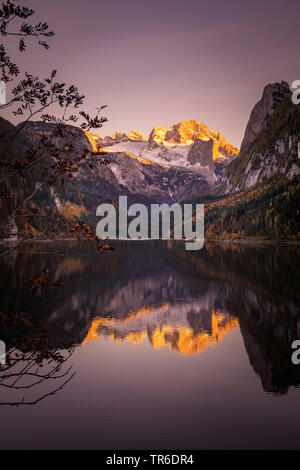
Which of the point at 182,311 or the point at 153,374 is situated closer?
the point at 153,374

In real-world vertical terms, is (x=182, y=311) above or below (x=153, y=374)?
above

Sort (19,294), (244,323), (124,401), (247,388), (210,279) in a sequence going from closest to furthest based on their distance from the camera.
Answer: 1. (124,401)
2. (247,388)
3. (244,323)
4. (19,294)
5. (210,279)

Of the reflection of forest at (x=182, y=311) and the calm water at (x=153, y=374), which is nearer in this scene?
the calm water at (x=153, y=374)

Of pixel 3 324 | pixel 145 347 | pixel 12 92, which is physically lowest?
pixel 145 347

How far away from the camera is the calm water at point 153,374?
13547 millimetres

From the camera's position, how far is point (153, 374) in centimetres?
2003

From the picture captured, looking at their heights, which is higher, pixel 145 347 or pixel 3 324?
pixel 3 324

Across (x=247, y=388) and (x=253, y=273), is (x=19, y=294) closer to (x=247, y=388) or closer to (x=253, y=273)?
(x=247, y=388)

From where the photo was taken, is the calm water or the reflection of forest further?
the reflection of forest

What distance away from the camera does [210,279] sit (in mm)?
58156

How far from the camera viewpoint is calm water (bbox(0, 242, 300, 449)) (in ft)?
44.4
